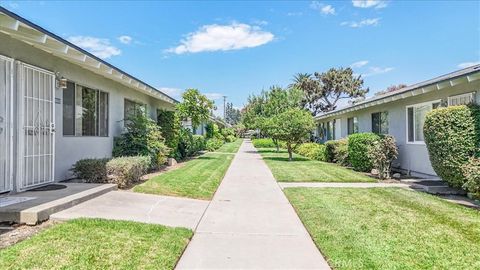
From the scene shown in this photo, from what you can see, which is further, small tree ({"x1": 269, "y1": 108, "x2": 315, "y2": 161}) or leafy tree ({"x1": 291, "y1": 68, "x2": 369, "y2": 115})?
leafy tree ({"x1": 291, "y1": 68, "x2": 369, "y2": 115})

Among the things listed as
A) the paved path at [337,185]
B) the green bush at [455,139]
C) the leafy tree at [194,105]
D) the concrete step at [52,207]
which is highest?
the leafy tree at [194,105]

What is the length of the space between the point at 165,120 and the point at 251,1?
7.81 meters

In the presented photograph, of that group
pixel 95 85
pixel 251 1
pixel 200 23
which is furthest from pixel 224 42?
pixel 95 85

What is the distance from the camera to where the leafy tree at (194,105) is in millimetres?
18438

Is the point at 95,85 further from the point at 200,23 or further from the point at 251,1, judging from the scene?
the point at 200,23

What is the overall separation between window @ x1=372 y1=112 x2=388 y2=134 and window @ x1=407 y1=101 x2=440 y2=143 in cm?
247

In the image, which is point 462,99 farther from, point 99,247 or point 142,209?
point 99,247

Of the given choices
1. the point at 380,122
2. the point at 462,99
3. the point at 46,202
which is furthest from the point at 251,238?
the point at 380,122

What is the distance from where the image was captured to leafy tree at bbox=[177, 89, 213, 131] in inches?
726

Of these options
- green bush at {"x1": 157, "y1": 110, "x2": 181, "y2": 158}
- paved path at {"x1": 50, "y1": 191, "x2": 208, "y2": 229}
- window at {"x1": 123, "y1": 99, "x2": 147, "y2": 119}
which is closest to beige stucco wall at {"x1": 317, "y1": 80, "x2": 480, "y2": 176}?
paved path at {"x1": 50, "y1": 191, "x2": 208, "y2": 229}

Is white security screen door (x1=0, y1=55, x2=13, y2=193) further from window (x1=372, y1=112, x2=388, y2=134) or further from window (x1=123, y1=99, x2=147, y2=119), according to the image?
window (x1=372, y1=112, x2=388, y2=134)

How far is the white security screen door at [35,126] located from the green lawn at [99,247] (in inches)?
114

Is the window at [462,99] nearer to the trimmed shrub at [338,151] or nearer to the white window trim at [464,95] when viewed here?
the white window trim at [464,95]

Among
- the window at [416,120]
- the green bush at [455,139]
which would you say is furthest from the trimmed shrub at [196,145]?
the green bush at [455,139]
